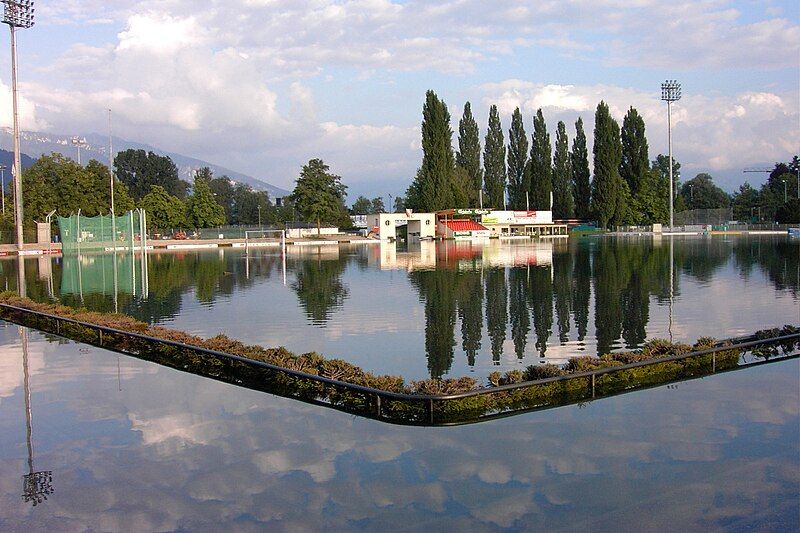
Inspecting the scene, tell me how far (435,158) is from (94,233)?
117ft

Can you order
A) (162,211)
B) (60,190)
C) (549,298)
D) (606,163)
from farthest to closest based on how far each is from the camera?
(162,211) → (606,163) → (60,190) → (549,298)

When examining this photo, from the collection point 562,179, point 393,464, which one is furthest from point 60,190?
point 393,464

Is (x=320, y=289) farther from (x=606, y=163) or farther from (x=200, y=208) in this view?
(x=200, y=208)

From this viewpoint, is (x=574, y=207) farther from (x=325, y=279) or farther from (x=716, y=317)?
(x=716, y=317)

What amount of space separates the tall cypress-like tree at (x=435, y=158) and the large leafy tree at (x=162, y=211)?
31.4m

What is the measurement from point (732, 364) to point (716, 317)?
5.77 metres

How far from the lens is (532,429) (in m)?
8.45

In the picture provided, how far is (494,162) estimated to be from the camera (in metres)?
90.1

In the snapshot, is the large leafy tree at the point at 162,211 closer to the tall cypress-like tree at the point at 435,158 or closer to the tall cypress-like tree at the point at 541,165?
the tall cypress-like tree at the point at 435,158

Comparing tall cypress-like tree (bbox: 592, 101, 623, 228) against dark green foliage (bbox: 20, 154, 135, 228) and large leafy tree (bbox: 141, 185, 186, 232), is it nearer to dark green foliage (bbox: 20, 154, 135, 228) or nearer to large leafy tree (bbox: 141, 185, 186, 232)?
large leafy tree (bbox: 141, 185, 186, 232)

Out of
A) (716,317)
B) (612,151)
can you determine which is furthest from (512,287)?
(612,151)

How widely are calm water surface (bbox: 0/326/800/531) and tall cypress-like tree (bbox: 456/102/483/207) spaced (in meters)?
80.0

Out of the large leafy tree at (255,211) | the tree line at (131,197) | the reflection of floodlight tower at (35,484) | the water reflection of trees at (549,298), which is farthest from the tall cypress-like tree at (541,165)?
the reflection of floodlight tower at (35,484)

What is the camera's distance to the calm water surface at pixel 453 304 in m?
13.9
